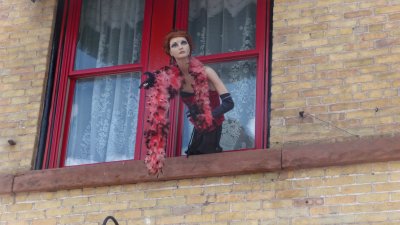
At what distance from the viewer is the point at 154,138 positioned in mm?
8383

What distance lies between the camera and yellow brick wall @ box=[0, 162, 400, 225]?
25.6ft

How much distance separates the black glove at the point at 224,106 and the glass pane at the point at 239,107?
1.45 ft

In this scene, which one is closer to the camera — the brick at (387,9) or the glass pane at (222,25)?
the brick at (387,9)

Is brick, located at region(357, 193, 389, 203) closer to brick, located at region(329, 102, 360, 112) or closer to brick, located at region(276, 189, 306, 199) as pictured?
brick, located at region(276, 189, 306, 199)

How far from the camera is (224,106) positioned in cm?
848

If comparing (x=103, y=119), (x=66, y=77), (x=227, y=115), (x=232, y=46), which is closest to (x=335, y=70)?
(x=227, y=115)

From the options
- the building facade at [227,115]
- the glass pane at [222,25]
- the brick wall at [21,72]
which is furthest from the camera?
the glass pane at [222,25]

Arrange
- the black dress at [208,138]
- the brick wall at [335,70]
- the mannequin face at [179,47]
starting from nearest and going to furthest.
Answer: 1. the brick wall at [335,70]
2. the black dress at [208,138]
3. the mannequin face at [179,47]

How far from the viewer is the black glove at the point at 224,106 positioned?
27.8ft

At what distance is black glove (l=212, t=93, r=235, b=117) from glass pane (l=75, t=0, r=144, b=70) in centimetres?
142

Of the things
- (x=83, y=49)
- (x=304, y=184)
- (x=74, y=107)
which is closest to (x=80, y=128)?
(x=74, y=107)

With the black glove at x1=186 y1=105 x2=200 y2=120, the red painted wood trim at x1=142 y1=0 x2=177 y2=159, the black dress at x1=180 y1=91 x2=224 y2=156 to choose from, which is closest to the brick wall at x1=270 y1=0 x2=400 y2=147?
the black dress at x1=180 y1=91 x2=224 y2=156

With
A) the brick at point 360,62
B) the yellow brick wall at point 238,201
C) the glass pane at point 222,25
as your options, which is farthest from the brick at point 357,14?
the yellow brick wall at point 238,201

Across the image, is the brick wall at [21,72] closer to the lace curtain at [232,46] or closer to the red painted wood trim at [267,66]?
the lace curtain at [232,46]
